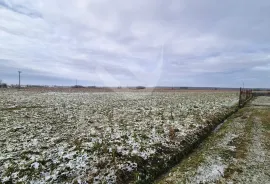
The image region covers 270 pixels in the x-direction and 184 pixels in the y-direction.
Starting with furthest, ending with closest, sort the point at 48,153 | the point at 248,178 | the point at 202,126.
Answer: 1. the point at 202,126
2. the point at 48,153
3. the point at 248,178

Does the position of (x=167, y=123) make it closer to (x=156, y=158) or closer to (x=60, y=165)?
(x=156, y=158)

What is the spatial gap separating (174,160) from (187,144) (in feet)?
5.25

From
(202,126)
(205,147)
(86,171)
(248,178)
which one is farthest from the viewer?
(202,126)

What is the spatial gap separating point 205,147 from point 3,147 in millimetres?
7998

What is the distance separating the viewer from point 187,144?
720cm

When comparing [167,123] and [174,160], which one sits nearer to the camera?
[174,160]

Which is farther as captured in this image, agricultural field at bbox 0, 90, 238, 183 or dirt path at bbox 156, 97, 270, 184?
agricultural field at bbox 0, 90, 238, 183

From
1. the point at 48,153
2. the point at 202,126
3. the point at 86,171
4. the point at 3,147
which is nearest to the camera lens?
the point at 86,171

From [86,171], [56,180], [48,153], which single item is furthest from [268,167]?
[48,153]

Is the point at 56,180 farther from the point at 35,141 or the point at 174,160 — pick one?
the point at 174,160

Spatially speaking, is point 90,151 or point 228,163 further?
point 90,151

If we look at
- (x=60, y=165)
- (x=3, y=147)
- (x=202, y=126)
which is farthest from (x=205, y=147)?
(x=3, y=147)

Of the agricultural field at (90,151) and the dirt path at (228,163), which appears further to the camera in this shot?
the agricultural field at (90,151)

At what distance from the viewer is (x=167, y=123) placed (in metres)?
10.0
